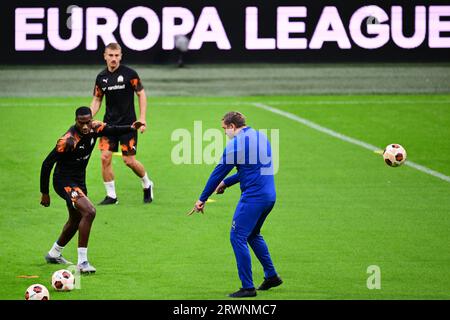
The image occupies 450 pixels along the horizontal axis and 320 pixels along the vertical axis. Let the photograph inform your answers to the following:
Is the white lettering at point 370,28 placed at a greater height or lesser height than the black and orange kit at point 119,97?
greater

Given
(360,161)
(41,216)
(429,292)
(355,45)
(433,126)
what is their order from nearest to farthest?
(429,292) → (41,216) → (360,161) → (433,126) → (355,45)

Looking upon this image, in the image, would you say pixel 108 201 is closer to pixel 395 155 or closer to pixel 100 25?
pixel 395 155

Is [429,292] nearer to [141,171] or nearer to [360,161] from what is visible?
[141,171]

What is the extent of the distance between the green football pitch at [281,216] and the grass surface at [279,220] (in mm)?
26

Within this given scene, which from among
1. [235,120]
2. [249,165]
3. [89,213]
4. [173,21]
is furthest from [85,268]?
[173,21]

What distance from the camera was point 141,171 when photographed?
18719 millimetres

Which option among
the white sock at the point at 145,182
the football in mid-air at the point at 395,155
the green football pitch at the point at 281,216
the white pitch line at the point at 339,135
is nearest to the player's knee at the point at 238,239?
the green football pitch at the point at 281,216

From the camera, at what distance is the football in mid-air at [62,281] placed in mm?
12922

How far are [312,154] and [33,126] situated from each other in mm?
7621

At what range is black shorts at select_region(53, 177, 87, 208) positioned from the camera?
1408 cm

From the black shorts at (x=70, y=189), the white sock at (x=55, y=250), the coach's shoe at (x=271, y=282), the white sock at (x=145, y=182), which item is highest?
the black shorts at (x=70, y=189)

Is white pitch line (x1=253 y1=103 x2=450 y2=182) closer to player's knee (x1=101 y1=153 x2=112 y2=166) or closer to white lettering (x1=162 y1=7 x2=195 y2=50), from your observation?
white lettering (x1=162 y1=7 x2=195 y2=50)

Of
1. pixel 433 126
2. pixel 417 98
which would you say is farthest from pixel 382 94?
pixel 433 126

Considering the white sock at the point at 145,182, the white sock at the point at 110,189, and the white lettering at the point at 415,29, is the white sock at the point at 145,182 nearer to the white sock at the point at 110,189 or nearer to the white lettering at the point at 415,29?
the white sock at the point at 110,189
